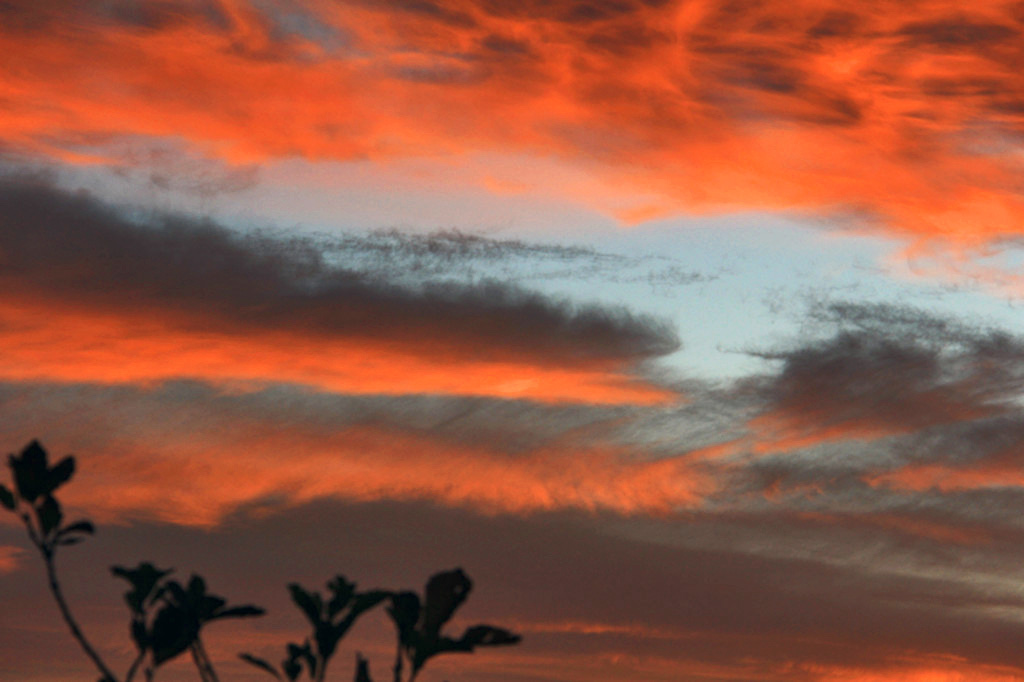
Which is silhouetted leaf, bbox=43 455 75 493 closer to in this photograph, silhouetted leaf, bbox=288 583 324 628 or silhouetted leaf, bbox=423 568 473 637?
silhouetted leaf, bbox=288 583 324 628

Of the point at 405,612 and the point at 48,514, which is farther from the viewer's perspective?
the point at 405,612

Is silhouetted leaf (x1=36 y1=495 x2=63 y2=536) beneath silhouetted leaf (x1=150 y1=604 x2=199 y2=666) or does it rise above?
above

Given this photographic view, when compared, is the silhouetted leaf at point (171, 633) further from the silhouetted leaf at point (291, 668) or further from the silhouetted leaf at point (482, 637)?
the silhouetted leaf at point (482, 637)

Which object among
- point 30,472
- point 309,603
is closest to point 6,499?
point 30,472

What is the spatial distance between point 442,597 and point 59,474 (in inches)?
142

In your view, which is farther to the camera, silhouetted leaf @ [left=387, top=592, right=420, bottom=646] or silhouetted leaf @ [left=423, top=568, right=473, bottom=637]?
silhouetted leaf @ [left=387, top=592, right=420, bottom=646]

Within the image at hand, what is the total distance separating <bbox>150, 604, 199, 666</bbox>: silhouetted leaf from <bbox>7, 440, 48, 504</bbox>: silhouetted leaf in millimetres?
1628

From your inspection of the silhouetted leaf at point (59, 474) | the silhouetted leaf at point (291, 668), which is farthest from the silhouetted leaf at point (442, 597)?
the silhouetted leaf at point (59, 474)

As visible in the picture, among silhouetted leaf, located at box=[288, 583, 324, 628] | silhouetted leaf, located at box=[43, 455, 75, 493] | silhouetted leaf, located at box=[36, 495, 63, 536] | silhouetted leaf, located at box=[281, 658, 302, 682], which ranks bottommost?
silhouetted leaf, located at box=[281, 658, 302, 682]

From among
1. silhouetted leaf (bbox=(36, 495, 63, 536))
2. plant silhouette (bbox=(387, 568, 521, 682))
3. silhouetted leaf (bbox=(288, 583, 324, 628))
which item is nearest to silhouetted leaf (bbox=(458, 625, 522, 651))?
plant silhouette (bbox=(387, 568, 521, 682))

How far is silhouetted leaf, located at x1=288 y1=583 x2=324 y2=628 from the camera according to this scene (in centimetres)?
1085

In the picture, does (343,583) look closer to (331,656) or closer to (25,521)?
(331,656)

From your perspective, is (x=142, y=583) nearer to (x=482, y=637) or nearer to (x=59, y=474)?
(x=59, y=474)

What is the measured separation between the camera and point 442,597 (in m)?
10.0
